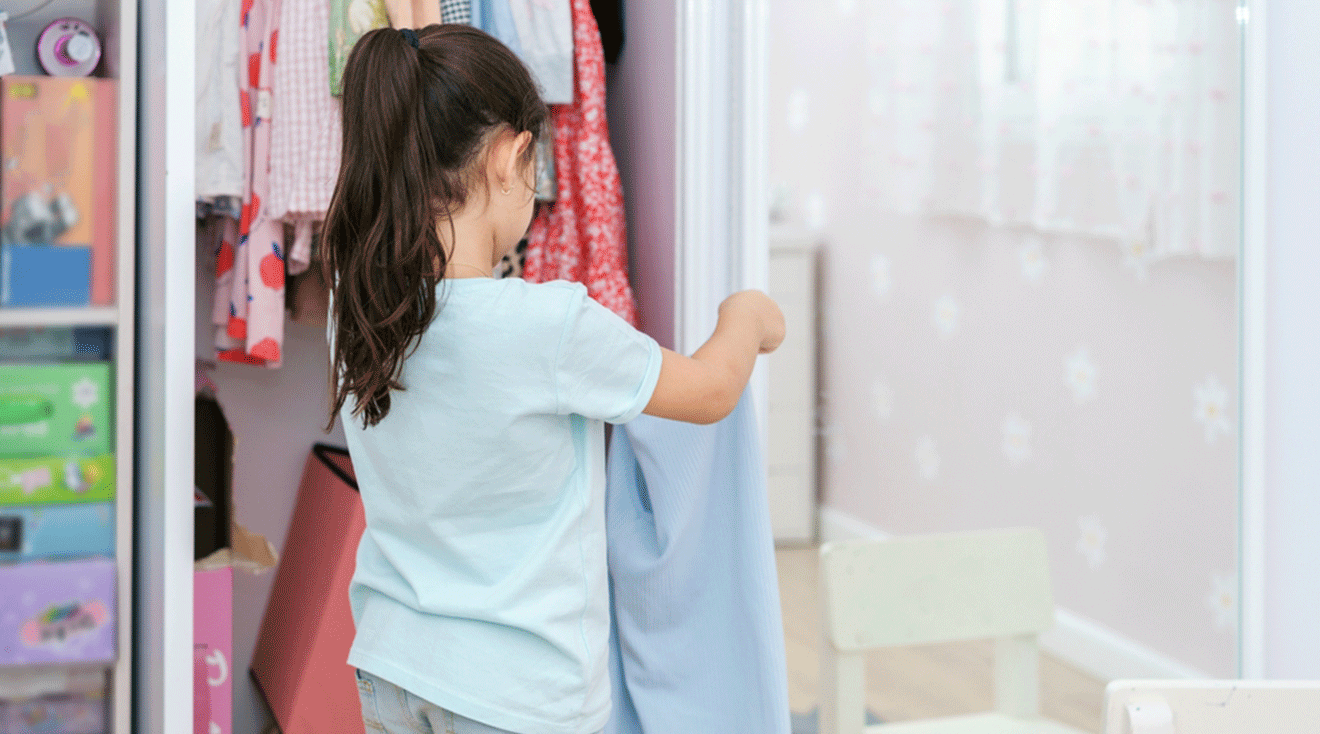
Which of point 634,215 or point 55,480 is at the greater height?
point 634,215

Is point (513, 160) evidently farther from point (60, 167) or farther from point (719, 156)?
point (60, 167)

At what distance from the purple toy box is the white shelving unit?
2cm

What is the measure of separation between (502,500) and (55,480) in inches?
29.7

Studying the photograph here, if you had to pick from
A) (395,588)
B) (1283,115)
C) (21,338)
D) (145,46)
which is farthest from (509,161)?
(1283,115)

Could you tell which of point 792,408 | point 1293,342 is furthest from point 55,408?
point 1293,342

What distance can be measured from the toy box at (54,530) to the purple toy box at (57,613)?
21 millimetres

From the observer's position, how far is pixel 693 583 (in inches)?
48.5

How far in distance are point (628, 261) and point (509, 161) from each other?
72 centimetres

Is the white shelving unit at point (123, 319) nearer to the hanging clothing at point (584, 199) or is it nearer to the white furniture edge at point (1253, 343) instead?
the hanging clothing at point (584, 199)

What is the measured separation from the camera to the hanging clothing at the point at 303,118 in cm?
143

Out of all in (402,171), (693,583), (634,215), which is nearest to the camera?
(402,171)

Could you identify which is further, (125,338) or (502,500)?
(125,338)

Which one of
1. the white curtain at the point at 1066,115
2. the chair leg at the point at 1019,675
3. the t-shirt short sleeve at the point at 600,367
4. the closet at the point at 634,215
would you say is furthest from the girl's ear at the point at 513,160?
the white curtain at the point at 1066,115

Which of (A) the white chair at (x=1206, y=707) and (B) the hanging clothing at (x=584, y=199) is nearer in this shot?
(A) the white chair at (x=1206, y=707)
